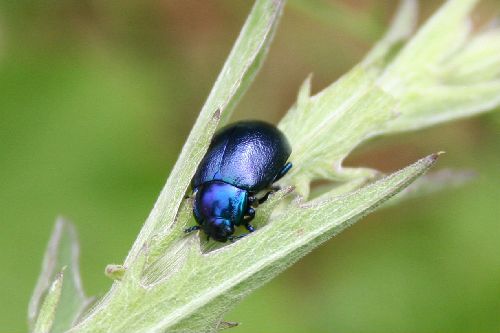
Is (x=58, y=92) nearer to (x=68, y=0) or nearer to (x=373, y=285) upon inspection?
(x=68, y=0)

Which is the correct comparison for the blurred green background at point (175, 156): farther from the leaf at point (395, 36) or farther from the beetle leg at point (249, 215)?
the beetle leg at point (249, 215)

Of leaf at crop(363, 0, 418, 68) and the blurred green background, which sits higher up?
leaf at crop(363, 0, 418, 68)

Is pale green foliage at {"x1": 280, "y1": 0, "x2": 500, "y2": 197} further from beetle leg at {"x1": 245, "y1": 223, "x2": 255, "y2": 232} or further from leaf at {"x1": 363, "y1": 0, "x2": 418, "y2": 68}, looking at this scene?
beetle leg at {"x1": 245, "y1": 223, "x2": 255, "y2": 232}

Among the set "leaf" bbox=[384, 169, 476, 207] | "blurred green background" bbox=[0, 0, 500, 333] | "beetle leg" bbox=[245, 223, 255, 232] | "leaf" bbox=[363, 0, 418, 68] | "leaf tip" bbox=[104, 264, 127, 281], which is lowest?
"blurred green background" bbox=[0, 0, 500, 333]

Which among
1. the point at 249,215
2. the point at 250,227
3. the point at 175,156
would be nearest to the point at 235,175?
the point at 249,215

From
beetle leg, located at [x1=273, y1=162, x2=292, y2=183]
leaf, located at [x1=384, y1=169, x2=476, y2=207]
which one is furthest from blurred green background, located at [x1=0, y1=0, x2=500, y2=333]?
beetle leg, located at [x1=273, y1=162, x2=292, y2=183]

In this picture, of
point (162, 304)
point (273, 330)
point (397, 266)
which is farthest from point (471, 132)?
point (162, 304)
